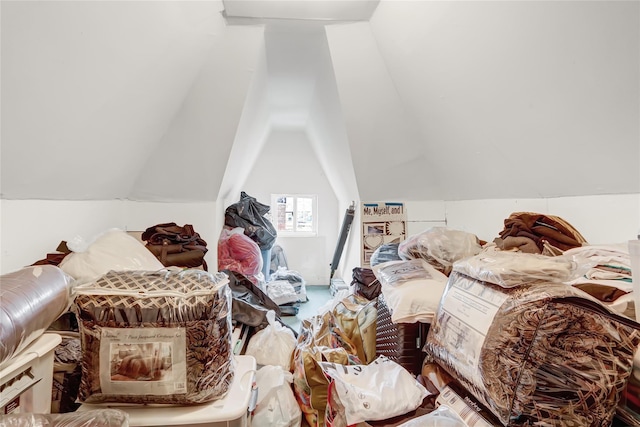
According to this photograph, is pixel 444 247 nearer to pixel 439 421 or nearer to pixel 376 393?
pixel 376 393

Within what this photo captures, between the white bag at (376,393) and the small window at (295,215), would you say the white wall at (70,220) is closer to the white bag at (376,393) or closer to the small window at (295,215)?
the white bag at (376,393)

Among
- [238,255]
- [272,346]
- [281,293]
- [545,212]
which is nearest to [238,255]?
[238,255]

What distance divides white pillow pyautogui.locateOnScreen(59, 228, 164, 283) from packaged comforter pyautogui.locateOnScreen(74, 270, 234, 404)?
58 cm

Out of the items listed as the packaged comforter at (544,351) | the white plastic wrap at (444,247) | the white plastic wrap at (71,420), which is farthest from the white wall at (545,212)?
the white plastic wrap at (71,420)

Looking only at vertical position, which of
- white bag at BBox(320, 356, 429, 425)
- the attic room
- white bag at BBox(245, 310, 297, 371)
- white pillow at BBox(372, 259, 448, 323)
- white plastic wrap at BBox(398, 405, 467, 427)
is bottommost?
white bag at BBox(245, 310, 297, 371)

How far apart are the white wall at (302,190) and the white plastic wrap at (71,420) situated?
4.31 m

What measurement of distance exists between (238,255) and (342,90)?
2021 millimetres

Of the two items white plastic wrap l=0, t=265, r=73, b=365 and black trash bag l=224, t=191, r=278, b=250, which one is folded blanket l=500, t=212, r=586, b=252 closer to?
white plastic wrap l=0, t=265, r=73, b=365

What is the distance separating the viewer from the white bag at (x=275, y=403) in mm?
1528

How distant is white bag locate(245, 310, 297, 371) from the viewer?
195cm

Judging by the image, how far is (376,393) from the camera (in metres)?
1.08

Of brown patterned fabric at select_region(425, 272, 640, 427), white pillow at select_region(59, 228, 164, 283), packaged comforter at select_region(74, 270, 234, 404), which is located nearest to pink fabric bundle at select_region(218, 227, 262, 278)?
white pillow at select_region(59, 228, 164, 283)

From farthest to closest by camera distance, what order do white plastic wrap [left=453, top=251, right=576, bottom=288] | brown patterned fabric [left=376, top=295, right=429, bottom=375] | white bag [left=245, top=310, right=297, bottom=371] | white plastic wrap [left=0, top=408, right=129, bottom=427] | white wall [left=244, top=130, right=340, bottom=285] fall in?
white wall [left=244, top=130, right=340, bottom=285] < white bag [left=245, top=310, right=297, bottom=371] < brown patterned fabric [left=376, top=295, right=429, bottom=375] < white plastic wrap [left=453, top=251, right=576, bottom=288] < white plastic wrap [left=0, top=408, right=129, bottom=427]

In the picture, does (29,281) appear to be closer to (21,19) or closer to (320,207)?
(21,19)
